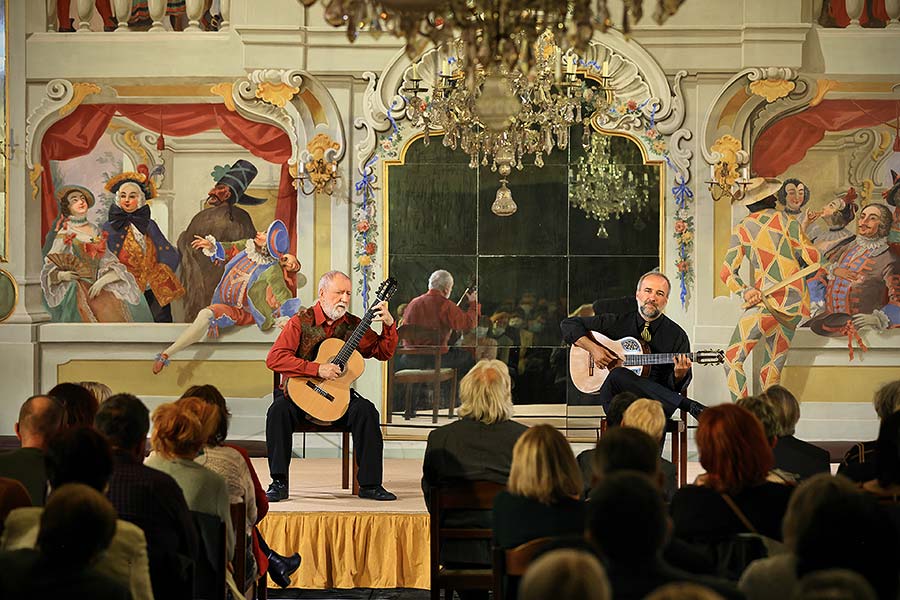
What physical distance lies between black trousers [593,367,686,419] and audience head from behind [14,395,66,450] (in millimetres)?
3738

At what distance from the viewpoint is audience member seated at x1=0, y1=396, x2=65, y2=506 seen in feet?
15.5

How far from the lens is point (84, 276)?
33.2 ft

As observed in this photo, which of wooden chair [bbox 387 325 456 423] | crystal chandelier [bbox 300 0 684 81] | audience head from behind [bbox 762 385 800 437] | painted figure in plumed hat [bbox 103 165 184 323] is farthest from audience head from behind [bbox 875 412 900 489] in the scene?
painted figure in plumed hat [bbox 103 165 184 323]

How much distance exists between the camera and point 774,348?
9.93m

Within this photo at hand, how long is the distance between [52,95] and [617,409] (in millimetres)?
6379

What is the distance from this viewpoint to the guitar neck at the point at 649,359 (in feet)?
25.3

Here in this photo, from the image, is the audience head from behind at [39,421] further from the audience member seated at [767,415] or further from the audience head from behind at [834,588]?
the audience head from behind at [834,588]

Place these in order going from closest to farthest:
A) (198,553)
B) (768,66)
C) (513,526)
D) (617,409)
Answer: (513,526) → (198,553) → (617,409) → (768,66)

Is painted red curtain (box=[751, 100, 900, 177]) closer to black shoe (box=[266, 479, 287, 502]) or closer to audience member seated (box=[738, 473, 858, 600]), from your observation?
black shoe (box=[266, 479, 287, 502])

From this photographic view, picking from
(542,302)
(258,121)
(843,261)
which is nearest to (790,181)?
(843,261)

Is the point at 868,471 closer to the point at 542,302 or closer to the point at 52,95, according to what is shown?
the point at 542,302

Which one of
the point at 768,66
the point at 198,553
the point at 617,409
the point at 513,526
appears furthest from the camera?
the point at 768,66

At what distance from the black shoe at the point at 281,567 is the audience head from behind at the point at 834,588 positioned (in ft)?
14.4

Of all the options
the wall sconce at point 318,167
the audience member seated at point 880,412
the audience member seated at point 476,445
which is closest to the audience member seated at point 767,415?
the audience member seated at point 880,412
